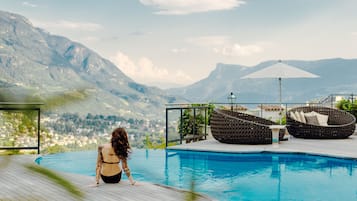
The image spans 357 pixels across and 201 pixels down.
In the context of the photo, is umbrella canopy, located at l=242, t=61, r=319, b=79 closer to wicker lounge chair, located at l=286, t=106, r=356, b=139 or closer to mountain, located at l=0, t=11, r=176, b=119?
wicker lounge chair, located at l=286, t=106, r=356, b=139

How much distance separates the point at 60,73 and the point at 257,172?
268 inches

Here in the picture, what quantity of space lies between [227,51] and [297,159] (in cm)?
1377

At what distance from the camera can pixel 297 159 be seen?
835cm

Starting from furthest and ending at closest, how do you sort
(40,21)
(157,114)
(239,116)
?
(239,116) → (157,114) → (40,21)

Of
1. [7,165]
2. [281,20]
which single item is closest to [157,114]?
[7,165]

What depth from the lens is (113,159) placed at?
5.59 metres

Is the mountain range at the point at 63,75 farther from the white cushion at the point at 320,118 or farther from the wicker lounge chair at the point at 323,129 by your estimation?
the white cushion at the point at 320,118

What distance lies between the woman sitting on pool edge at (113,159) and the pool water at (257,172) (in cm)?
18

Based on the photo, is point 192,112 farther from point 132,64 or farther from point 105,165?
point 132,64

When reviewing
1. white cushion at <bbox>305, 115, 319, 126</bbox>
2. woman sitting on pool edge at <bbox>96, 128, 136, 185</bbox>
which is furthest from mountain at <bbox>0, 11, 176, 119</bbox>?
white cushion at <bbox>305, 115, 319, 126</bbox>

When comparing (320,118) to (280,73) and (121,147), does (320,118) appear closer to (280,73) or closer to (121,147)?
(280,73)

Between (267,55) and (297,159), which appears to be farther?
(267,55)

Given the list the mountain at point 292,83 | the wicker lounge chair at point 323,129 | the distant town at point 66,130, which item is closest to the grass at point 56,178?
the distant town at point 66,130

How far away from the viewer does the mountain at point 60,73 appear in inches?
18.3
